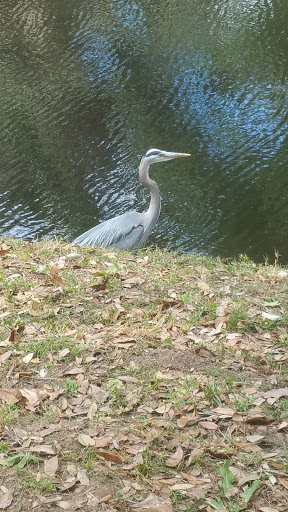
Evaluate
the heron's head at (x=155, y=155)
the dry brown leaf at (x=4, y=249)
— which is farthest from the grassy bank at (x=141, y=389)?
the heron's head at (x=155, y=155)

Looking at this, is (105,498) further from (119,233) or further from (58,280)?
(119,233)

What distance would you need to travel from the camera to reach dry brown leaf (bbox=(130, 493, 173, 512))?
301cm

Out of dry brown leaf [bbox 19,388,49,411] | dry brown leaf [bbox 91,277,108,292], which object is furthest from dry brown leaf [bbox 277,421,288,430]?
dry brown leaf [bbox 91,277,108,292]

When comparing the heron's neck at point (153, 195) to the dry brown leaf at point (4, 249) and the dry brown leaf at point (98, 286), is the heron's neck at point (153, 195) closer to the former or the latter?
the dry brown leaf at point (4, 249)

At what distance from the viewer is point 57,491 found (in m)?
3.19

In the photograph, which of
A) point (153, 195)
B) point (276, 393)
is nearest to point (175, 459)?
point (276, 393)

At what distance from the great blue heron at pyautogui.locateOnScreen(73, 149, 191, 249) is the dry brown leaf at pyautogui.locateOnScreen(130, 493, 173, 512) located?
5505 mm

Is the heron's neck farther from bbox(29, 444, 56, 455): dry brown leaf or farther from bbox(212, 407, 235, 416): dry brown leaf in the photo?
bbox(29, 444, 56, 455): dry brown leaf

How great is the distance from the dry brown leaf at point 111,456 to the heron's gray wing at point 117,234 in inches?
205

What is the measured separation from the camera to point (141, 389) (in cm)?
390

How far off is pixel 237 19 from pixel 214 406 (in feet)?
66.5

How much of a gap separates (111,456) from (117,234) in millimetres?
5607

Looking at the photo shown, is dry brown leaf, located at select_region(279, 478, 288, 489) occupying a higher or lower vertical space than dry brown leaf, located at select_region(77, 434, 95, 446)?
lower

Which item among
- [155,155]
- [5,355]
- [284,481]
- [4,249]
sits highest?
[4,249]
